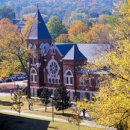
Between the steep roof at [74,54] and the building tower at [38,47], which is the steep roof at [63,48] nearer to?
the steep roof at [74,54]

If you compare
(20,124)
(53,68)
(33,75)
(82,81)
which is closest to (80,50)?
(82,81)

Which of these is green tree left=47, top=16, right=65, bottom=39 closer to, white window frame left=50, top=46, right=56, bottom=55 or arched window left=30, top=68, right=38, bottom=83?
arched window left=30, top=68, right=38, bottom=83

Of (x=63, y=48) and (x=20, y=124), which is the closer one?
(x=20, y=124)

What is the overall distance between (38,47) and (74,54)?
6.71 m

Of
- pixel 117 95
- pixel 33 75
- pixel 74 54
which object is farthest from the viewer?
pixel 33 75

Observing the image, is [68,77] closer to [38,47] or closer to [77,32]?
[38,47]

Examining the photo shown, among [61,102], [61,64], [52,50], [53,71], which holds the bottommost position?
[61,102]

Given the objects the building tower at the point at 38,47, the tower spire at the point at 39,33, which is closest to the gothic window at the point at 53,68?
the building tower at the point at 38,47

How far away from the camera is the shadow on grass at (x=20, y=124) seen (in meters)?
34.3

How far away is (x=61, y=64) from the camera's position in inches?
2110

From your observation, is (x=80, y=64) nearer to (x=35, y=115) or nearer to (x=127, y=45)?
(x=35, y=115)

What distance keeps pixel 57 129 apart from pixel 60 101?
28.5ft

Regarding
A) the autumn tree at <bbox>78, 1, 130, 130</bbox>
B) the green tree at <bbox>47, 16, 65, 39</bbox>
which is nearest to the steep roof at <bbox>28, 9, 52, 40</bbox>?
the green tree at <bbox>47, 16, 65, 39</bbox>

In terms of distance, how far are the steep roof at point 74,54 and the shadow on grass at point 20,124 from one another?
15.2m
